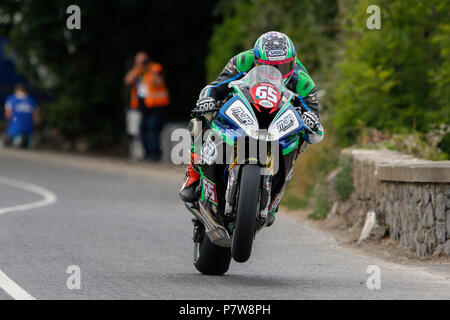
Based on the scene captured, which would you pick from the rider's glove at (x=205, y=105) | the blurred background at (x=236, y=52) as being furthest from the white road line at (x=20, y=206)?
the blurred background at (x=236, y=52)

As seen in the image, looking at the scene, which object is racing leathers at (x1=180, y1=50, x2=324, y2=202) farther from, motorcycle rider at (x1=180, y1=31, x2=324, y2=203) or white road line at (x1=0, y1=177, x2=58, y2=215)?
white road line at (x1=0, y1=177, x2=58, y2=215)

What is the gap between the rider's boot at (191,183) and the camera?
9.19 metres

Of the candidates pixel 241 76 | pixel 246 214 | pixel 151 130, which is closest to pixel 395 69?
pixel 241 76

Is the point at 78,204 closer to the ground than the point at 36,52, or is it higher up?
closer to the ground

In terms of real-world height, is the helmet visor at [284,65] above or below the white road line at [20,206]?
above

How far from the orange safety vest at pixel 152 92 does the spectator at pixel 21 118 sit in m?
3.92

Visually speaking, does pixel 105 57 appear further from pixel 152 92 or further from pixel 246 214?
pixel 246 214

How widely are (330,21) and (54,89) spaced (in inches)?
431

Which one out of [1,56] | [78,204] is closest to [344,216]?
[78,204]

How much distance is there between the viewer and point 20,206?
14805 mm

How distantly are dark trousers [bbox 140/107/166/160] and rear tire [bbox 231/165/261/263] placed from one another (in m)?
15.8

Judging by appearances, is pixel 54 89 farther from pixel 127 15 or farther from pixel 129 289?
pixel 129 289

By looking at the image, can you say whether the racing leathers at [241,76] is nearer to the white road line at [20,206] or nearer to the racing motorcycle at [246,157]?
the racing motorcycle at [246,157]

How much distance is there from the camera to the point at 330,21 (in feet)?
62.2
